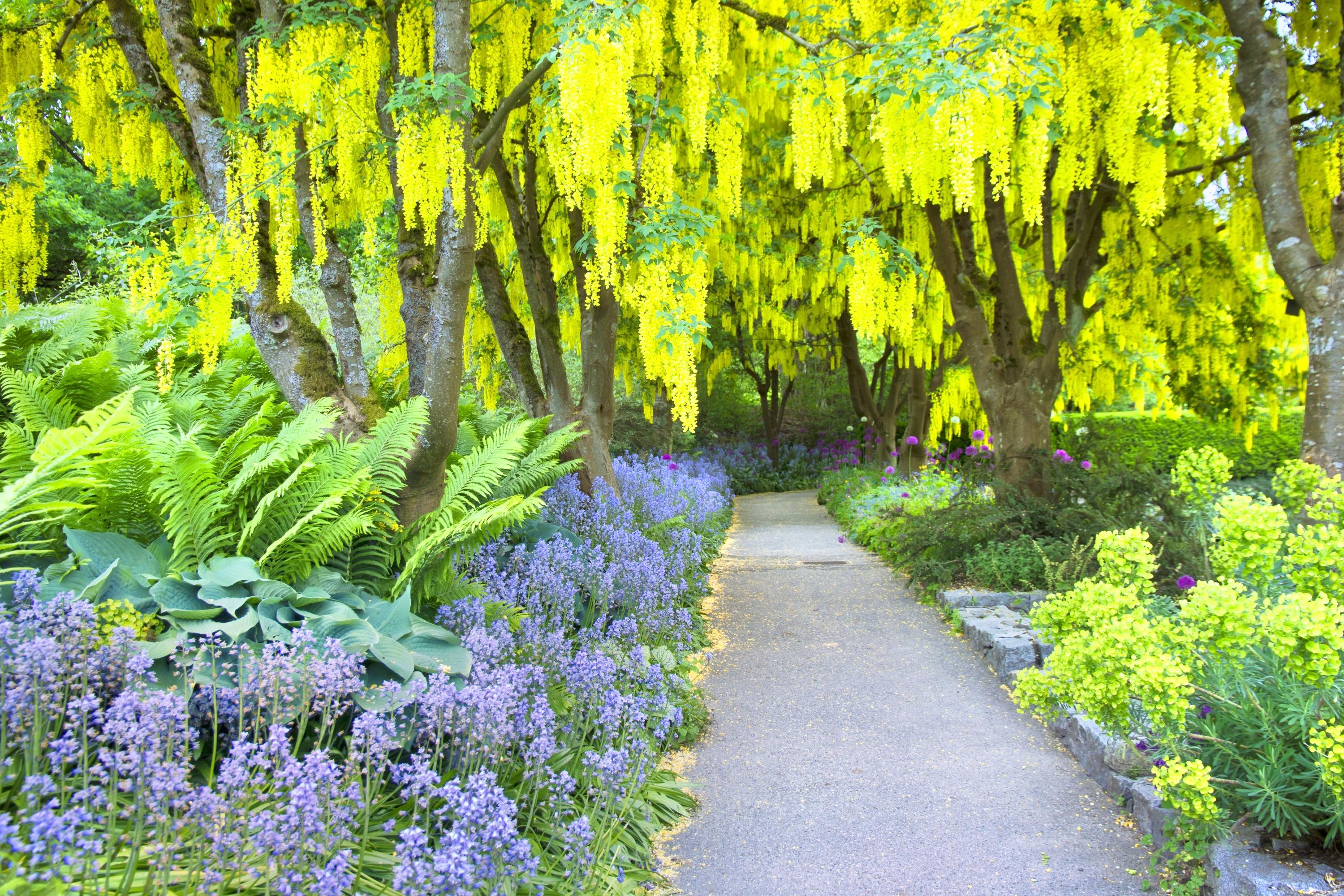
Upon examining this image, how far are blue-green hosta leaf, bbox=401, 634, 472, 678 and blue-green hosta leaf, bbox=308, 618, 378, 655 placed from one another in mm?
152

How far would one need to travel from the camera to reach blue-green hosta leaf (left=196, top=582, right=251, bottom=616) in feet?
8.09

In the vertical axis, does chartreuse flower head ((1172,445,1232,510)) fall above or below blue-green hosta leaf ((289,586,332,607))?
above

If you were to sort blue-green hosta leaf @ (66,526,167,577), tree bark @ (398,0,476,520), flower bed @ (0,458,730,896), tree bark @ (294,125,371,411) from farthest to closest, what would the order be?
tree bark @ (294,125,371,411) < tree bark @ (398,0,476,520) < blue-green hosta leaf @ (66,526,167,577) < flower bed @ (0,458,730,896)

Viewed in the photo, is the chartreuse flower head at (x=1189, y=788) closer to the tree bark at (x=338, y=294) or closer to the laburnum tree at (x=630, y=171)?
the laburnum tree at (x=630, y=171)

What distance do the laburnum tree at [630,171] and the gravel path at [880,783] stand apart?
1.71 m

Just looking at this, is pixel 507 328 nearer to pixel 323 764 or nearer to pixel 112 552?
pixel 112 552

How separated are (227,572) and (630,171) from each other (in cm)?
297

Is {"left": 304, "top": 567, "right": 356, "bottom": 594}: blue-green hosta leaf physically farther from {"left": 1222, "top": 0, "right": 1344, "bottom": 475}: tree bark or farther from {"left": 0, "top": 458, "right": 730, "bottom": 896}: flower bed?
{"left": 1222, "top": 0, "right": 1344, "bottom": 475}: tree bark

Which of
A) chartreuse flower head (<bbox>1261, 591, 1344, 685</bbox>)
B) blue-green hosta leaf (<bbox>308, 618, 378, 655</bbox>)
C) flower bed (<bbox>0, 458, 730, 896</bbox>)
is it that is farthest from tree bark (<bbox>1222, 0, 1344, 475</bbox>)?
blue-green hosta leaf (<bbox>308, 618, 378, 655</bbox>)

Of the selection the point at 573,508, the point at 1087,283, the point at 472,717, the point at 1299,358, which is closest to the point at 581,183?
the point at 573,508

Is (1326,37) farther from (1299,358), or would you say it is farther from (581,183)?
(581,183)

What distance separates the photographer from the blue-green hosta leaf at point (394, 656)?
247 cm

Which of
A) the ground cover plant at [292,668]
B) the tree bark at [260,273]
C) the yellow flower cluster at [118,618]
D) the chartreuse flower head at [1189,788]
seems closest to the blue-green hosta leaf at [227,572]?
the ground cover plant at [292,668]

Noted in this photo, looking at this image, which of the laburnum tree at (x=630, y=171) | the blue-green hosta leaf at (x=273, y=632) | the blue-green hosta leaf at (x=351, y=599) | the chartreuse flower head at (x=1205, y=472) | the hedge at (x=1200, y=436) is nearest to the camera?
the blue-green hosta leaf at (x=273, y=632)
